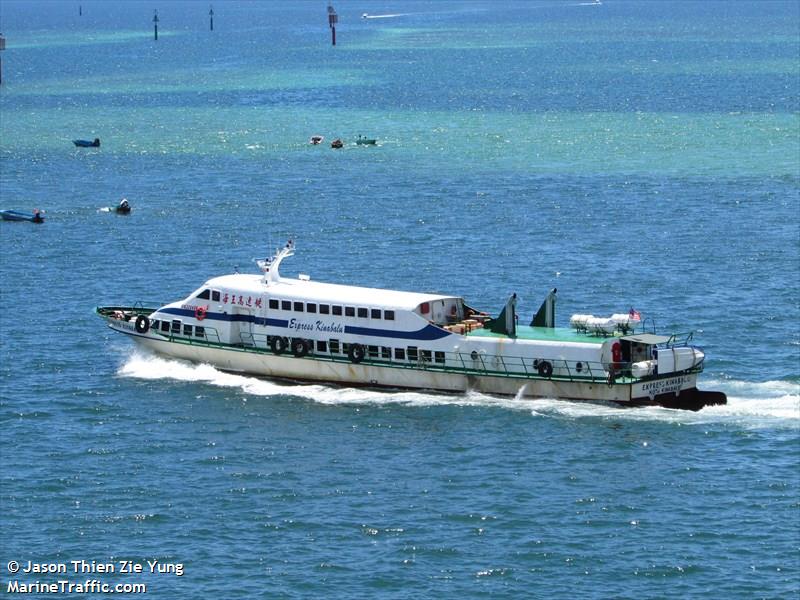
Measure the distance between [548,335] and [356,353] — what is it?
36.1 ft

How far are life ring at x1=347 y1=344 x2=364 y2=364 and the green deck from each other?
20.8 feet

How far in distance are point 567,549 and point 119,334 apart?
46544 mm

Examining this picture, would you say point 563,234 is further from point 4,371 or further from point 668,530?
point 668,530

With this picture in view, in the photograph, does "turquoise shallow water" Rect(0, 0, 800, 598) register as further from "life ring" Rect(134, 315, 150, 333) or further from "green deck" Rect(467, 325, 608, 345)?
"green deck" Rect(467, 325, 608, 345)

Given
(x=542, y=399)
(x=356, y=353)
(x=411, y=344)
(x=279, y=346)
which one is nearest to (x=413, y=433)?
(x=542, y=399)

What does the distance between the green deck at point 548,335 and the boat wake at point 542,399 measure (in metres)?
3.36

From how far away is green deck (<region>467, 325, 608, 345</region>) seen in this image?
3605 inches

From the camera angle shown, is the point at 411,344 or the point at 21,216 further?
the point at 21,216

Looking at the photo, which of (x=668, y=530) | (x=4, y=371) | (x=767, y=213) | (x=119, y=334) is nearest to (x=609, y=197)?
(x=767, y=213)

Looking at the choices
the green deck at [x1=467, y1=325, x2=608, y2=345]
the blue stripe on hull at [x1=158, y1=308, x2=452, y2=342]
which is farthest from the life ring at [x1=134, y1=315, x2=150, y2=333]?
the green deck at [x1=467, y1=325, x2=608, y2=345]

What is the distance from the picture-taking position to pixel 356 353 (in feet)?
313

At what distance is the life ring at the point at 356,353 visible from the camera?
3750 inches

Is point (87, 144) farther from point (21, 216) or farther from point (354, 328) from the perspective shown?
point (354, 328)

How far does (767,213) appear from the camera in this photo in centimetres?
14825
